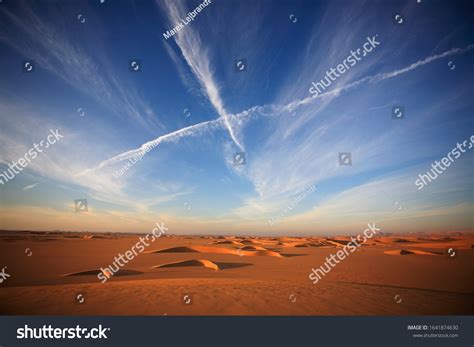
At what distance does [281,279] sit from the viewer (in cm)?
950

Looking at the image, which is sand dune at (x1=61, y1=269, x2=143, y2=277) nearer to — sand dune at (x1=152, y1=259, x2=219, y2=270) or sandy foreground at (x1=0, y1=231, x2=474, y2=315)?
sandy foreground at (x1=0, y1=231, x2=474, y2=315)

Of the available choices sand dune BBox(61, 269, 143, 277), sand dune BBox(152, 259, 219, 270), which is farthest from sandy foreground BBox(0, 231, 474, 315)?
sand dune BBox(152, 259, 219, 270)

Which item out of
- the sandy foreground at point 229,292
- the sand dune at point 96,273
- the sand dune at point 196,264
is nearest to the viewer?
the sandy foreground at point 229,292

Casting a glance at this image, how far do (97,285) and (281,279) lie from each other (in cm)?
696

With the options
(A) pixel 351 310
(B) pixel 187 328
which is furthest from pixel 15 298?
(A) pixel 351 310

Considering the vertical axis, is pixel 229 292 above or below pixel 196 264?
below

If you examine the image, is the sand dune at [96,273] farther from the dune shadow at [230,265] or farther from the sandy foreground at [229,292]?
the dune shadow at [230,265]

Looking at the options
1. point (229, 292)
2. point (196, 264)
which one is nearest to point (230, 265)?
point (196, 264)

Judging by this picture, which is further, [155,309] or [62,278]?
[62,278]

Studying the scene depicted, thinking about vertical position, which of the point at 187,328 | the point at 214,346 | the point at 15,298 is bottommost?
the point at 214,346

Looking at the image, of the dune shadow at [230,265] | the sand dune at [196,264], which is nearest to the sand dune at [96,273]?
the sand dune at [196,264]

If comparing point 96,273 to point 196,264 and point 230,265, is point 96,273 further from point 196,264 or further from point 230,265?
point 230,265

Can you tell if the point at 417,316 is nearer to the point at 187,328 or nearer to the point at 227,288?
the point at 227,288

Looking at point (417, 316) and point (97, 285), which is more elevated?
point (97, 285)
